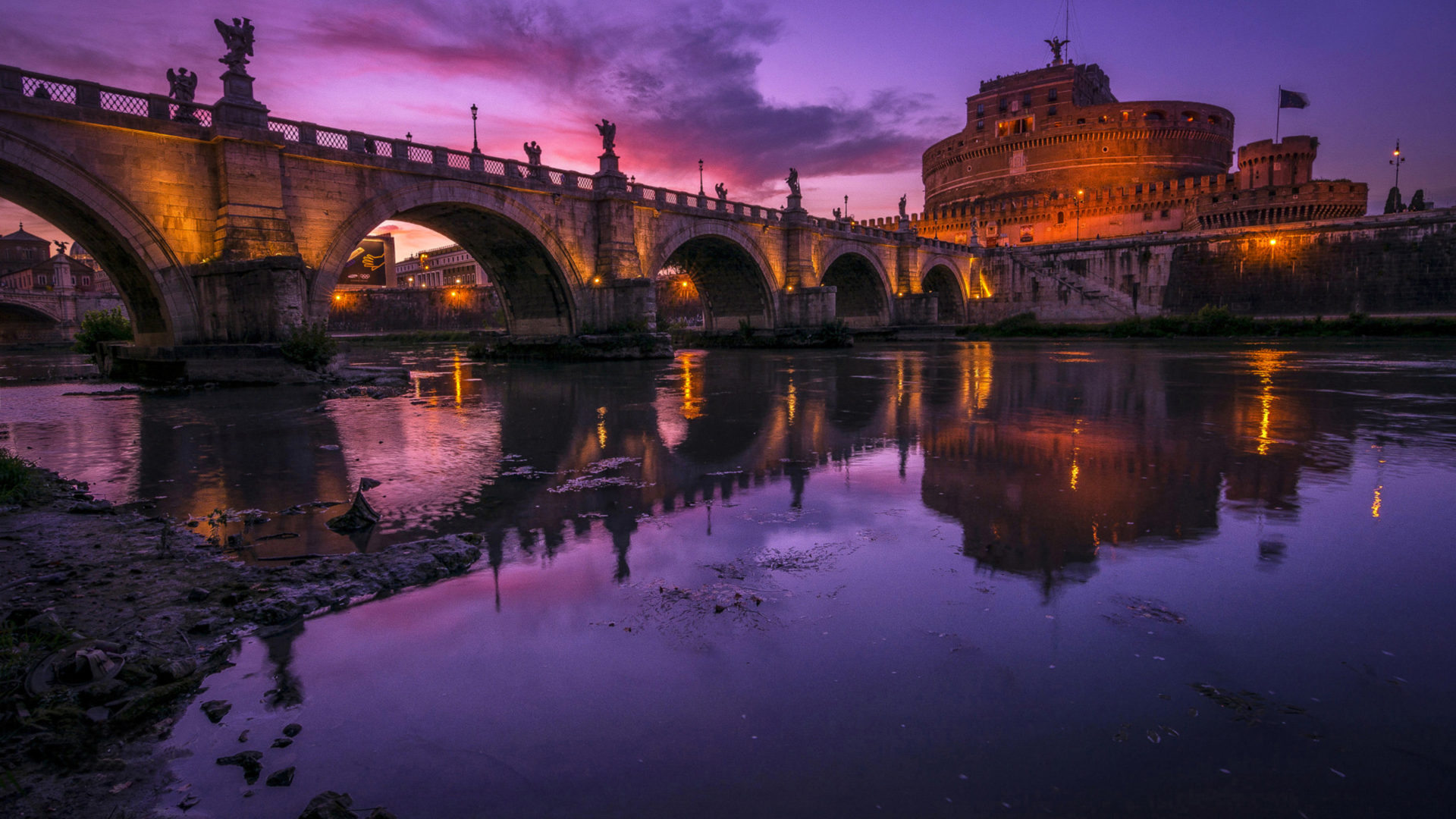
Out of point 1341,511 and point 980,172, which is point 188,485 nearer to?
point 1341,511

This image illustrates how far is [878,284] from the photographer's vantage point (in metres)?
47.0

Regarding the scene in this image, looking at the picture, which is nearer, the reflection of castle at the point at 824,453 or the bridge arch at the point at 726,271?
the reflection of castle at the point at 824,453

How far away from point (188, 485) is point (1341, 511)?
923 centimetres

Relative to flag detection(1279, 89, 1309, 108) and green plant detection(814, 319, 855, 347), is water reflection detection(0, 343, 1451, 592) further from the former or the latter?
flag detection(1279, 89, 1309, 108)

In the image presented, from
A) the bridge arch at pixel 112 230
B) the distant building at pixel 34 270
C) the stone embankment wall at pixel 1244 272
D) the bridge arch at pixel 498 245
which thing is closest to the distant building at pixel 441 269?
the distant building at pixel 34 270

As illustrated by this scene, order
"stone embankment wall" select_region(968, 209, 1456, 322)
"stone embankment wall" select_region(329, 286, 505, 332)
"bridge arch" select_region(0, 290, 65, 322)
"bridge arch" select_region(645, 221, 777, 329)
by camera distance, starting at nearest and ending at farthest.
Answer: "bridge arch" select_region(645, 221, 777, 329) → "stone embankment wall" select_region(968, 209, 1456, 322) → "bridge arch" select_region(0, 290, 65, 322) → "stone embankment wall" select_region(329, 286, 505, 332)

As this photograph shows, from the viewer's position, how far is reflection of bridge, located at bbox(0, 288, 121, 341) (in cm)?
5309

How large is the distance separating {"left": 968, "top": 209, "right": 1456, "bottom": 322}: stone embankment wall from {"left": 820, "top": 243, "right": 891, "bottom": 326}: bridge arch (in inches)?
612

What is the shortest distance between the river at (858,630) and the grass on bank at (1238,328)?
38288 mm

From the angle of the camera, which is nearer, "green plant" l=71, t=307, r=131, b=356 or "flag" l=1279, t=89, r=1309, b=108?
"green plant" l=71, t=307, r=131, b=356

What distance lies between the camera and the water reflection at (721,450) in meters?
4.92

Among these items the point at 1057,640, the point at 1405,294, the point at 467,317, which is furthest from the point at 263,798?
the point at 467,317

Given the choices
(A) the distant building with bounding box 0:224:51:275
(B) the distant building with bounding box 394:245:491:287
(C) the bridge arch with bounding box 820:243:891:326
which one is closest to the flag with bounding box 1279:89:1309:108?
(C) the bridge arch with bounding box 820:243:891:326

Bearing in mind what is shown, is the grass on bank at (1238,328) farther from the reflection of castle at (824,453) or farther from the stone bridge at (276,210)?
the reflection of castle at (824,453)
